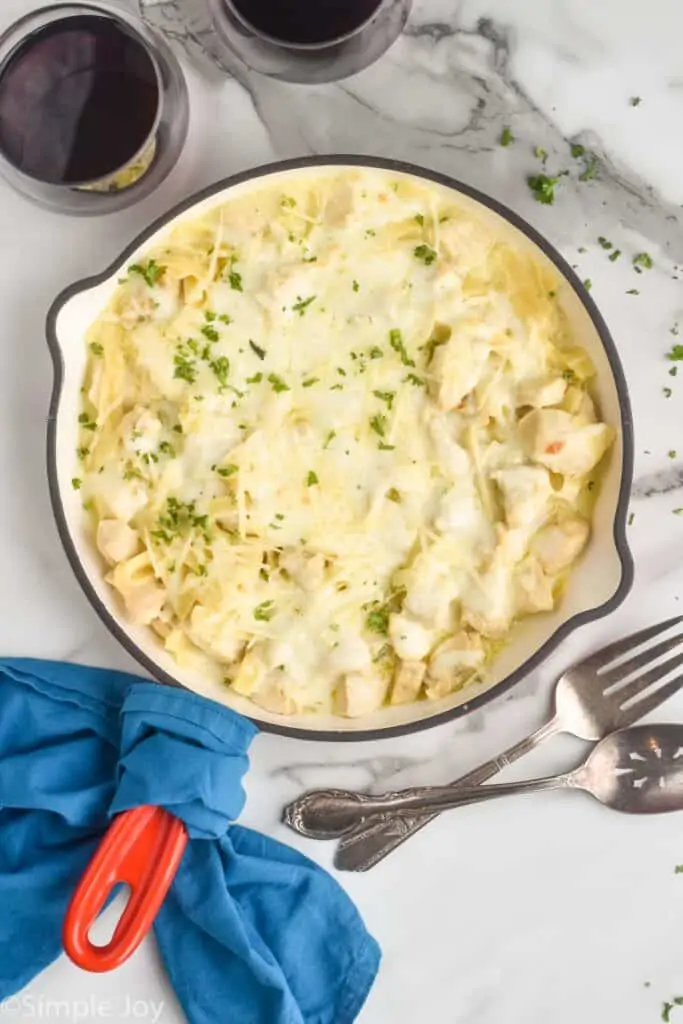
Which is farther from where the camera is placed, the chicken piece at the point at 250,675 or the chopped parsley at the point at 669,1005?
the chopped parsley at the point at 669,1005

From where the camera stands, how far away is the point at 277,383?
1.28 m

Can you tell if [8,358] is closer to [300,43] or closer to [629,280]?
[300,43]

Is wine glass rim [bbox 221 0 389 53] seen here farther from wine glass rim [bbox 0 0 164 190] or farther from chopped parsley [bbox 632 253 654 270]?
chopped parsley [bbox 632 253 654 270]

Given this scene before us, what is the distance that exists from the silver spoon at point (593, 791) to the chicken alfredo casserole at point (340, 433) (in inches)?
5.7

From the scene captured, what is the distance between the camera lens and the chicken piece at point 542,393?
1253mm

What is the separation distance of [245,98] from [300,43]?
151 millimetres

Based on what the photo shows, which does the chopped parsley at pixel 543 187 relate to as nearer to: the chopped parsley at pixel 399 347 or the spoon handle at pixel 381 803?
the chopped parsley at pixel 399 347

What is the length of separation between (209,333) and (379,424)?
0.21 metres

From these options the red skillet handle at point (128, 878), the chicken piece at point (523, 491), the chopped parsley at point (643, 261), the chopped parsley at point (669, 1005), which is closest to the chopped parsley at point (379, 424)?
the chicken piece at point (523, 491)

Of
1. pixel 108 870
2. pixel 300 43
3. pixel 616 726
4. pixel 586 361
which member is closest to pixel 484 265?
pixel 586 361

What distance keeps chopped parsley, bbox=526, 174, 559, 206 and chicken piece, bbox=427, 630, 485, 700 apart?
0.50 meters

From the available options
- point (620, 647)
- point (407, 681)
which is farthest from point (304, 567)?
point (620, 647)

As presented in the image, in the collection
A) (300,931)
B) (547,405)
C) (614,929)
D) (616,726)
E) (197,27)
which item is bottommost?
(300,931)

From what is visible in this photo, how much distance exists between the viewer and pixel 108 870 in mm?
1250
